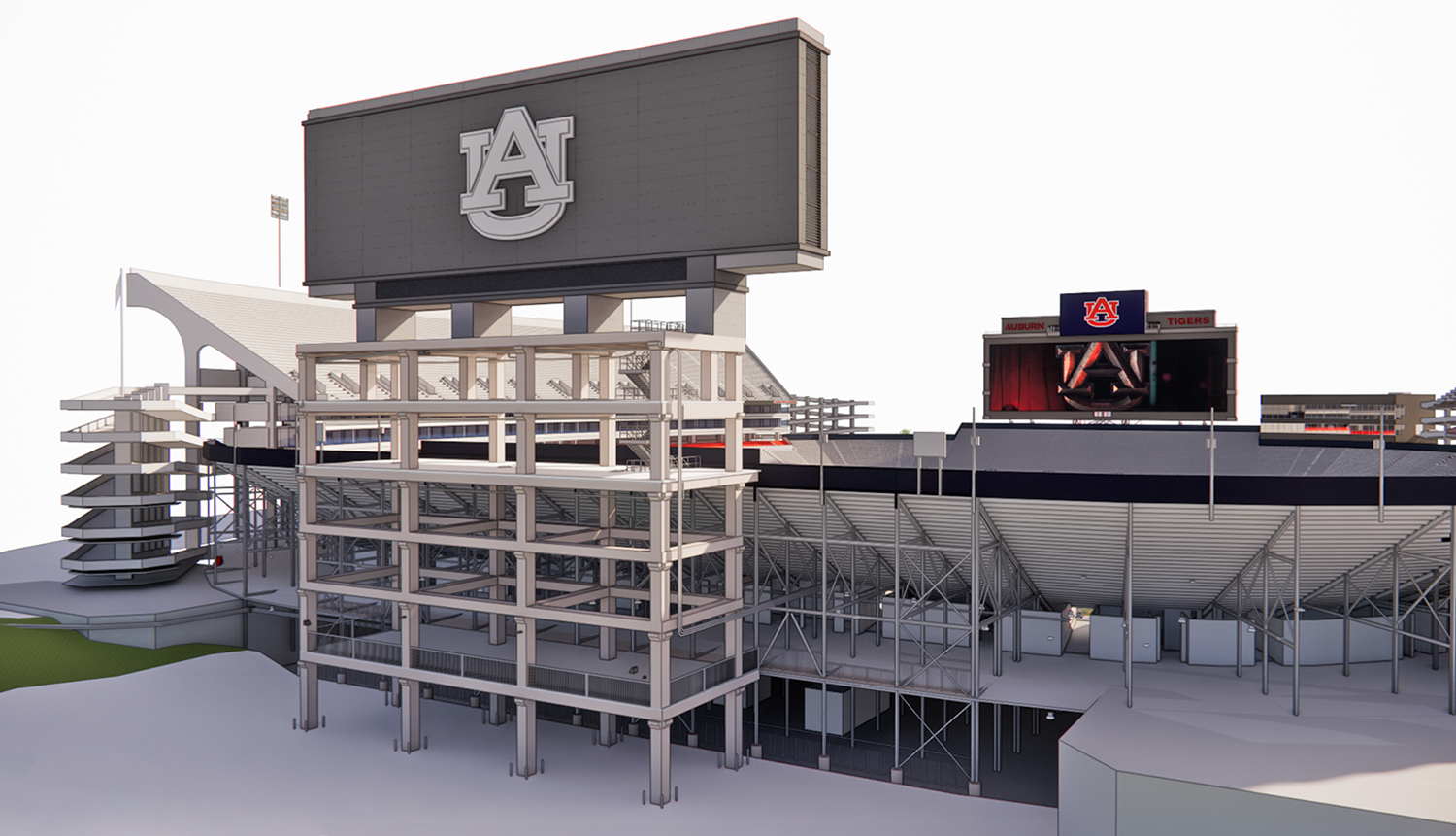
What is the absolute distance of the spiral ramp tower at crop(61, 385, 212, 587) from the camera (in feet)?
163

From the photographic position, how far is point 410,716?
33.8 m

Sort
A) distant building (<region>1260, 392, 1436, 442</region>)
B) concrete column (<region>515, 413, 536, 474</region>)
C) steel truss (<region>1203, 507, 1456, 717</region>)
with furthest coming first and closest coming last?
distant building (<region>1260, 392, 1436, 442</region>), concrete column (<region>515, 413, 536, 474</region>), steel truss (<region>1203, 507, 1456, 717</region>)

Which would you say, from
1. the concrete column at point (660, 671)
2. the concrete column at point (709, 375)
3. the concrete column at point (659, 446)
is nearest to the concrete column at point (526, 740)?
the concrete column at point (660, 671)

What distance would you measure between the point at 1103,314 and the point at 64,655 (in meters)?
42.7

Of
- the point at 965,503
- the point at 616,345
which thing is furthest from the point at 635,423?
the point at 965,503

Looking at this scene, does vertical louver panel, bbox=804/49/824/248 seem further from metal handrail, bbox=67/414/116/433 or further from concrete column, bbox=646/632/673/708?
metal handrail, bbox=67/414/116/433

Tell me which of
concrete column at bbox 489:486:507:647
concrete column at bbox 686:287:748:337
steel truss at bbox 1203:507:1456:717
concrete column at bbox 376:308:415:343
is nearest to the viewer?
steel truss at bbox 1203:507:1456:717

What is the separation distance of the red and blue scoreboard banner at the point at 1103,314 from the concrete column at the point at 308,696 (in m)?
28.9

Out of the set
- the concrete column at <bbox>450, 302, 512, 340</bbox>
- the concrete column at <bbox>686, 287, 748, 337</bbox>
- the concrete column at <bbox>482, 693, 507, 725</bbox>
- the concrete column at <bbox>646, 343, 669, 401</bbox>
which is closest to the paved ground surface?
the concrete column at <bbox>482, 693, 507, 725</bbox>

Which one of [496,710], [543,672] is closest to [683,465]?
[543,672]

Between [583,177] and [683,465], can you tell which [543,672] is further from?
[583,177]

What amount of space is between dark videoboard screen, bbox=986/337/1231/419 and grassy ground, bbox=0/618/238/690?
117ft

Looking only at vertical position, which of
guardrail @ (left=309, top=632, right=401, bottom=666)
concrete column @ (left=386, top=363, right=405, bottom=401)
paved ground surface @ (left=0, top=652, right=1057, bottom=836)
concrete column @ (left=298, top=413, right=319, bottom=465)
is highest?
concrete column @ (left=386, top=363, right=405, bottom=401)

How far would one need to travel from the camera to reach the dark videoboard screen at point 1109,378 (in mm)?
33406
